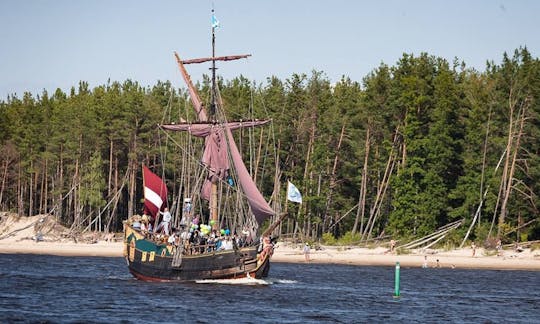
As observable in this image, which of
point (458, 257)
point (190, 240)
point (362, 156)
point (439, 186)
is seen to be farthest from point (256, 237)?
point (362, 156)

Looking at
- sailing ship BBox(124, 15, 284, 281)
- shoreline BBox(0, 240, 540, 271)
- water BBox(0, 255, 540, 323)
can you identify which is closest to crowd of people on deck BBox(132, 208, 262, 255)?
sailing ship BBox(124, 15, 284, 281)

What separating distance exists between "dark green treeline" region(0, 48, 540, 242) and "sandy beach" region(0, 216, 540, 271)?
3.86 meters

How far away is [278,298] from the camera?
51.9 meters

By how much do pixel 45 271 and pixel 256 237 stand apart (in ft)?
66.8

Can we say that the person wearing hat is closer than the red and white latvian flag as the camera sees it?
Yes

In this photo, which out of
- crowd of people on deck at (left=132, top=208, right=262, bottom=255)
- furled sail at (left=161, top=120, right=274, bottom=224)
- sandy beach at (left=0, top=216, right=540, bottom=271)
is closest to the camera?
crowd of people on deck at (left=132, top=208, right=262, bottom=255)

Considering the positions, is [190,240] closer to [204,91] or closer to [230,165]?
[230,165]

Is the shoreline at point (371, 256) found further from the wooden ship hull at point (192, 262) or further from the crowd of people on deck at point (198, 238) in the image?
the wooden ship hull at point (192, 262)

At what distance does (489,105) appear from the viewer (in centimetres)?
9238

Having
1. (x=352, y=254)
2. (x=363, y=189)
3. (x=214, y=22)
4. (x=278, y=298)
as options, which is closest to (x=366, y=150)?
(x=363, y=189)

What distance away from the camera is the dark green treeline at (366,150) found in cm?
8812

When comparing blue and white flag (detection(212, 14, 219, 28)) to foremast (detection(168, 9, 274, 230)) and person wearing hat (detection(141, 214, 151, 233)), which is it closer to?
foremast (detection(168, 9, 274, 230))

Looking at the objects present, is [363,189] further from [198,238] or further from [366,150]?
[198,238]

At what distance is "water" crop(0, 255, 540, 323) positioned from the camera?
4409 cm
